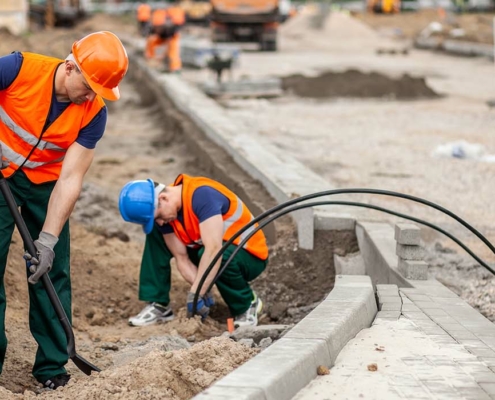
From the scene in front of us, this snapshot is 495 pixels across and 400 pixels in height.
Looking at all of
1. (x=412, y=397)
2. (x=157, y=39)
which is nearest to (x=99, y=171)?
(x=412, y=397)

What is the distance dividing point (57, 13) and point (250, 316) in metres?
38.6

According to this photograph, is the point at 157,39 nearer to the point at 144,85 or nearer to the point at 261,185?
the point at 144,85

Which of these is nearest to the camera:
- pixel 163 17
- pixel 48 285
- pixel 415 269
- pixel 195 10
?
pixel 48 285

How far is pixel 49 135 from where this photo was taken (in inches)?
185

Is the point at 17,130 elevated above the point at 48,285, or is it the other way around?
the point at 17,130

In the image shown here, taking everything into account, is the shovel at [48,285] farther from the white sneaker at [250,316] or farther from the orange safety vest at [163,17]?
the orange safety vest at [163,17]

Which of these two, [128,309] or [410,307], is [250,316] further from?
[410,307]

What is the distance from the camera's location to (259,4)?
31750mm

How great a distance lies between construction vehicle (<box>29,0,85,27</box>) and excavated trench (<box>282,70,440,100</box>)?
25185 mm

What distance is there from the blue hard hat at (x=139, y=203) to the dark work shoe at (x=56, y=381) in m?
1.34

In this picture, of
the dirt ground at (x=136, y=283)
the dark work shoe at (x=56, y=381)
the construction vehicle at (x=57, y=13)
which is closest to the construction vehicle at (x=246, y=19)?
the construction vehicle at (x=57, y=13)

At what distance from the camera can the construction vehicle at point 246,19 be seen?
1246 inches

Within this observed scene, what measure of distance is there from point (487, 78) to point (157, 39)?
7.98m

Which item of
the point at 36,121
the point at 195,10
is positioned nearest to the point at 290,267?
the point at 36,121
